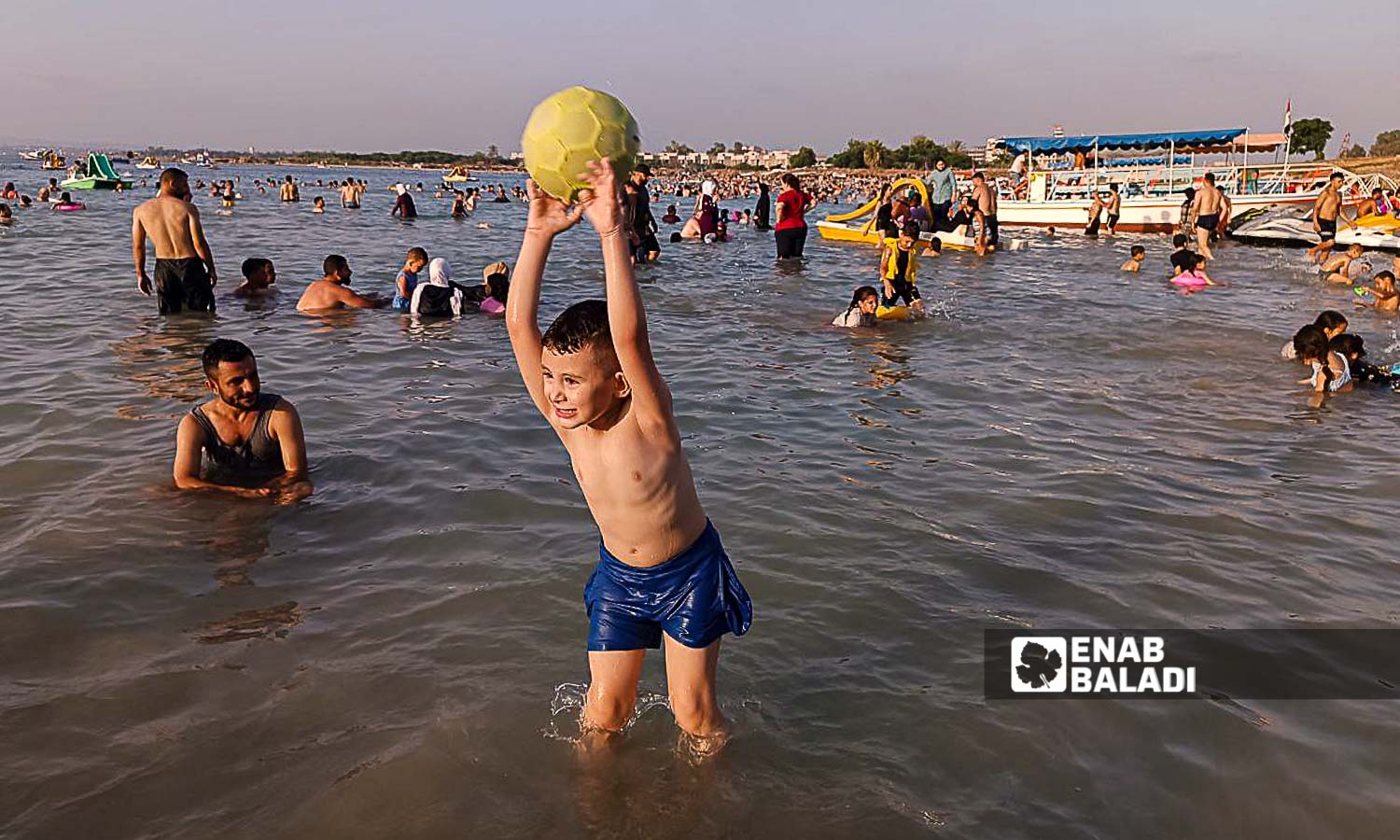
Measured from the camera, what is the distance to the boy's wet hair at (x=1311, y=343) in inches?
352

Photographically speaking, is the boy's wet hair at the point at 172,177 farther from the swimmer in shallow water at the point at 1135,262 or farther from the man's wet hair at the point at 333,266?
the swimmer in shallow water at the point at 1135,262

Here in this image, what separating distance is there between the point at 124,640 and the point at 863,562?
3.71 m

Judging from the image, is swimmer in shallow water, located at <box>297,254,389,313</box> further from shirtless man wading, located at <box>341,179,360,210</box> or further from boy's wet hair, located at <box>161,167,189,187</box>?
shirtless man wading, located at <box>341,179,360,210</box>

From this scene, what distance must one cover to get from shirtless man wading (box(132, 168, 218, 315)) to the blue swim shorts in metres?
10.5

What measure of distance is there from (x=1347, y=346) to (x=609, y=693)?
8998mm

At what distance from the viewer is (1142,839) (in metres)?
3.09

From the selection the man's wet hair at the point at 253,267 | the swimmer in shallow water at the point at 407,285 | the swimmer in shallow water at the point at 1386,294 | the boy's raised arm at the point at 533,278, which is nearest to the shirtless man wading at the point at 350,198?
the man's wet hair at the point at 253,267

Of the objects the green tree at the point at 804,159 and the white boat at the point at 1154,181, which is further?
the green tree at the point at 804,159

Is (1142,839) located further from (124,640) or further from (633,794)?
(124,640)

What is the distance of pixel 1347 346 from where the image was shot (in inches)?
356

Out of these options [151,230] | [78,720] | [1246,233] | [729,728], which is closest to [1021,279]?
[1246,233]

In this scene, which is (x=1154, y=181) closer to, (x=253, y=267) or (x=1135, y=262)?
(x=1135, y=262)

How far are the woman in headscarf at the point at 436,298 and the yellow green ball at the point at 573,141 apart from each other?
1018cm

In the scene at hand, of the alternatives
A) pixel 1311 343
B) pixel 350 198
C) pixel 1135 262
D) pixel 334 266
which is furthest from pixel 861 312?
pixel 350 198
